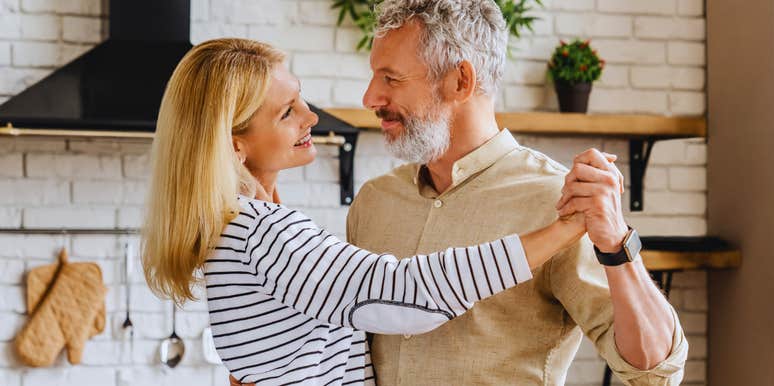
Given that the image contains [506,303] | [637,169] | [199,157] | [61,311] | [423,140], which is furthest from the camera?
[637,169]

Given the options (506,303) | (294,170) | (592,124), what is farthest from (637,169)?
(506,303)

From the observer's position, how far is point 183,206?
1422mm

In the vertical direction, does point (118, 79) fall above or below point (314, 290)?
above

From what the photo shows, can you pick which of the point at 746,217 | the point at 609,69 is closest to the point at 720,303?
the point at 746,217

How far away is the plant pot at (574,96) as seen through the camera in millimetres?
3012

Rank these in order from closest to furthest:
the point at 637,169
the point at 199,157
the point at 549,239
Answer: the point at 549,239 < the point at 199,157 < the point at 637,169

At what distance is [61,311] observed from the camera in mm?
2902

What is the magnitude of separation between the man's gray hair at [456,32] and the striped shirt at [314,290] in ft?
1.46

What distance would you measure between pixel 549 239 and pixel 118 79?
177 cm

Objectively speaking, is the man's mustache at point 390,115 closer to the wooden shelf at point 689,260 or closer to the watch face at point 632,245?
the watch face at point 632,245

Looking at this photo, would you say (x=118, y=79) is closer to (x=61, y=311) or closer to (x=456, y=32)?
(x=61, y=311)

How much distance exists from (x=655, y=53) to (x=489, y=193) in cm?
183

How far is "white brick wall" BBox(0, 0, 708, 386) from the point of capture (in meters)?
2.91

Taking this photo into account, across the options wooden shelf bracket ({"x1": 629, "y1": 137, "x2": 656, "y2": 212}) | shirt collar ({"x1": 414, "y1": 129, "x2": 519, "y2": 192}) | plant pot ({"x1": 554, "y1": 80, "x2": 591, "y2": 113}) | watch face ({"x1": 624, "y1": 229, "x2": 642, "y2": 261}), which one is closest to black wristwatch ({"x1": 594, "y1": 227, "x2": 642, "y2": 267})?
→ watch face ({"x1": 624, "y1": 229, "x2": 642, "y2": 261})
